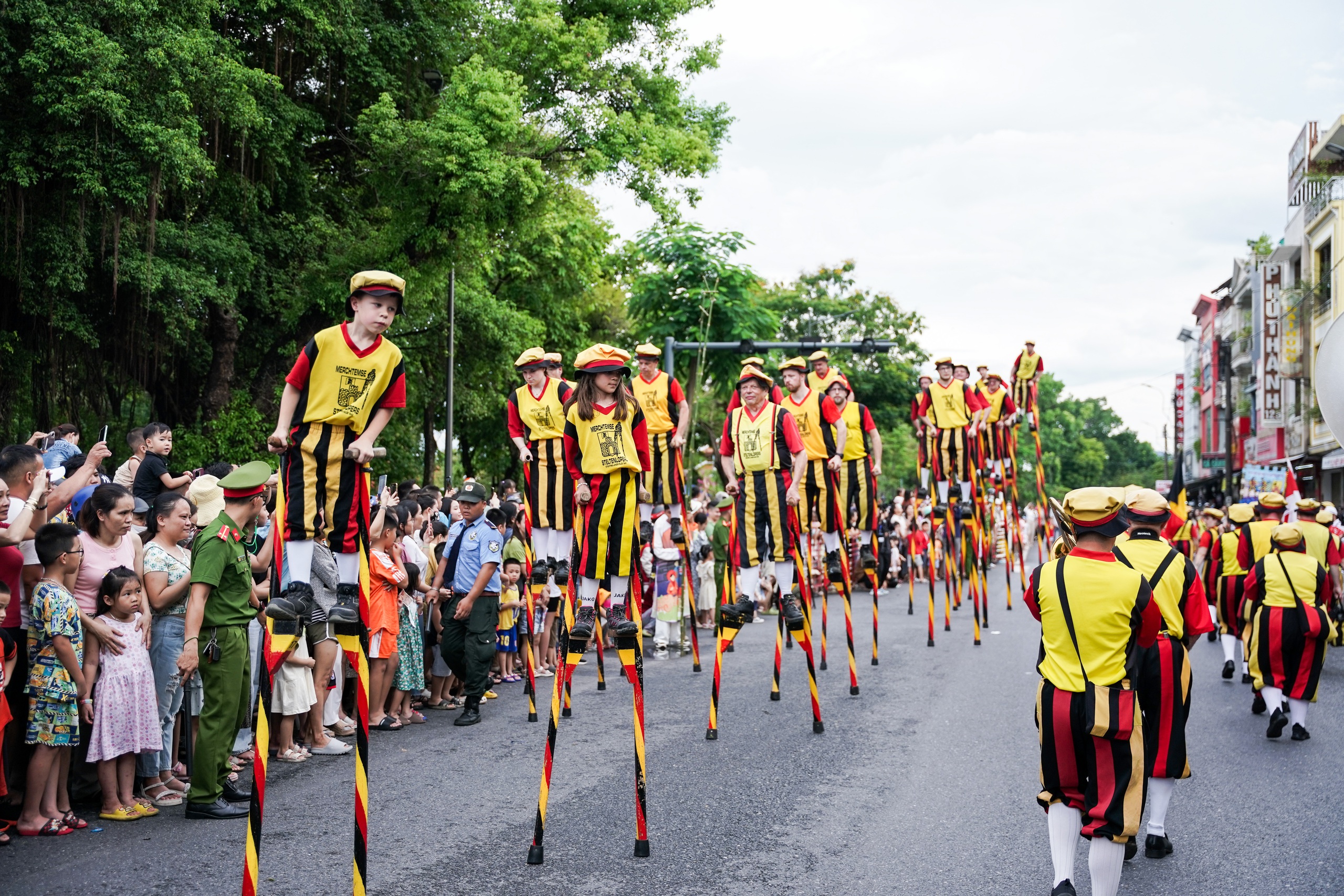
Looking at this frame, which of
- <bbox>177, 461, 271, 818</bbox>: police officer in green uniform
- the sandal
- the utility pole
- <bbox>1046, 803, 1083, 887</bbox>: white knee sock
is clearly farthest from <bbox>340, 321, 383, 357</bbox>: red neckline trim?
the utility pole

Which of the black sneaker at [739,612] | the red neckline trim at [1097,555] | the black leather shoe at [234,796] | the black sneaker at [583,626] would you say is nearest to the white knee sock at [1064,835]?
the red neckline trim at [1097,555]

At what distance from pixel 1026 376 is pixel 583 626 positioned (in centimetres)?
1312

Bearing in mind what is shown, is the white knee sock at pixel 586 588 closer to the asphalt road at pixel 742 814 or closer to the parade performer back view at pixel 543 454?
the asphalt road at pixel 742 814

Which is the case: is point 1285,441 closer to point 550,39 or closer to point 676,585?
point 550,39

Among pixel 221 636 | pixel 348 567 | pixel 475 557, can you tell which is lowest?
pixel 221 636

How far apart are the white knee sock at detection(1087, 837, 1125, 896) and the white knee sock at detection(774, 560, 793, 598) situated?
4334 mm

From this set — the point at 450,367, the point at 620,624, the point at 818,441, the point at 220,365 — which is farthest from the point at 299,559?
the point at 450,367

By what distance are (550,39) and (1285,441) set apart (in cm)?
3622

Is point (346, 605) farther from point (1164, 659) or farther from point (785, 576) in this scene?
point (785, 576)

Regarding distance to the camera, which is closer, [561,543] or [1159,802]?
[1159,802]

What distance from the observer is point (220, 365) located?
2167 cm

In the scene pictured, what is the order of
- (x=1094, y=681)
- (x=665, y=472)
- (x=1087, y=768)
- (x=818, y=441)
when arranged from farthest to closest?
(x=665, y=472), (x=818, y=441), (x=1087, y=768), (x=1094, y=681)

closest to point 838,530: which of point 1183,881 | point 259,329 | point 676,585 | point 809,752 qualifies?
point 809,752

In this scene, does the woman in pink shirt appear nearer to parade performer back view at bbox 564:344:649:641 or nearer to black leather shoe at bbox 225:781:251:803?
black leather shoe at bbox 225:781:251:803
